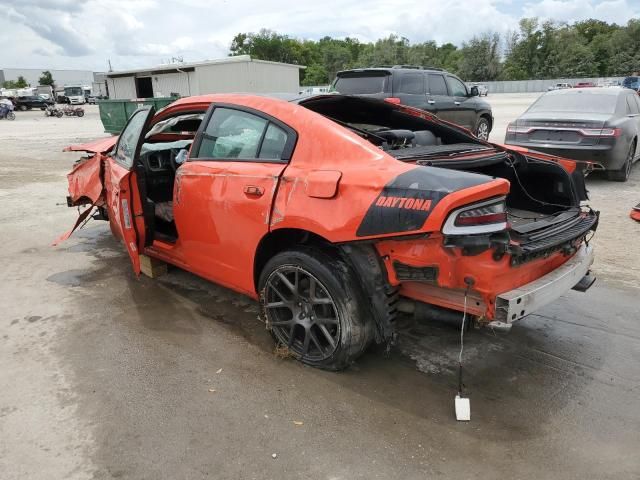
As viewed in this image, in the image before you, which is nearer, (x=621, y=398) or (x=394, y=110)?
(x=621, y=398)

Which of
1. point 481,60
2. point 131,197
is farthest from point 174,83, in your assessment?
point 481,60

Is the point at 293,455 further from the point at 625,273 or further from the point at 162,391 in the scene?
the point at 625,273

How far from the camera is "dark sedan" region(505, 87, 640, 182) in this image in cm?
783

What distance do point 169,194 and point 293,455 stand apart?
3518 millimetres

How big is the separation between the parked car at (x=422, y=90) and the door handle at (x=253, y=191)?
257 inches

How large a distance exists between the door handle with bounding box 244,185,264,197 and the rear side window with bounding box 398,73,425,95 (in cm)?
797

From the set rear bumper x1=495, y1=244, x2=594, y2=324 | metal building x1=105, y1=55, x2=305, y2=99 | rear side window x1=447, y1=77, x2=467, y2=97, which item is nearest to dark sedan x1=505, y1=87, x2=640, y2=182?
rear side window x1=447, y1=77, x2=467, y2=97

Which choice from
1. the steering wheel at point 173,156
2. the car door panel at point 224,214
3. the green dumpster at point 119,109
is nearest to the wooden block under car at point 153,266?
the car door panel at point 224,214

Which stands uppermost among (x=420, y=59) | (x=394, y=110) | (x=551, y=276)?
(x=420, y=59)

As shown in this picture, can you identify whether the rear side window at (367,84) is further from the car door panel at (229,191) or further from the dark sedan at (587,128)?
the car door panel at (229,191)

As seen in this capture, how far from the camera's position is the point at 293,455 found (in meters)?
2.43

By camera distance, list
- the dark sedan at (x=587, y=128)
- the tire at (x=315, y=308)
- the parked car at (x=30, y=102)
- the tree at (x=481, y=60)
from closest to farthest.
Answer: the tire at (x=315, y=308)
the dark sedan at (x=587, y=128)
the parked car at (x=30, y=102)
the tree at (x=481, y=60)

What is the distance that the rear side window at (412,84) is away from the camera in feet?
34.3

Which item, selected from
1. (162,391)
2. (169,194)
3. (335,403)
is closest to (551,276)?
(335,403)
